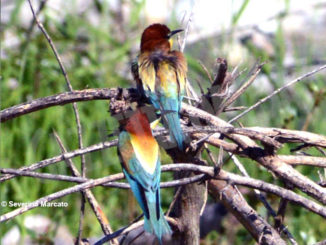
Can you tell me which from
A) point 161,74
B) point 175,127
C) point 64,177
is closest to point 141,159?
point 175,127

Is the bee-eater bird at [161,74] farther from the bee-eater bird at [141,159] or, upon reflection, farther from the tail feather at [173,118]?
the bee-eater bird at [141,159]

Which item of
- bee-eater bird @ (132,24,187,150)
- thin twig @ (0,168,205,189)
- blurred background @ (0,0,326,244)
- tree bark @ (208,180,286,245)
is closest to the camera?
thin twig @ (0,168,205,189)

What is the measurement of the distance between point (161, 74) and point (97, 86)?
6.75ft

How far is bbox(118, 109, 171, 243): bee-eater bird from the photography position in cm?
181

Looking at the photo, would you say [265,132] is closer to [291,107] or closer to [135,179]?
[135,179]

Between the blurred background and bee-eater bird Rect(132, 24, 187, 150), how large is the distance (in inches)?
43.2

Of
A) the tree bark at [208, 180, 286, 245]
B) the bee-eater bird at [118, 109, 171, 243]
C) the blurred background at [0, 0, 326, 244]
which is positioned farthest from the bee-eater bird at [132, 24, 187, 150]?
the blurred background at [0, 0, 326, 244]

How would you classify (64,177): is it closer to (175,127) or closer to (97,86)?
(175,127)

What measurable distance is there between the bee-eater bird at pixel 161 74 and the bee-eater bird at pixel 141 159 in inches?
4.4

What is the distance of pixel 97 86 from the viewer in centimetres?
427

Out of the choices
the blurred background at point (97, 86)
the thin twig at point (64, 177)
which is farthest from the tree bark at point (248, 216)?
the blurred background at point (97, 86)

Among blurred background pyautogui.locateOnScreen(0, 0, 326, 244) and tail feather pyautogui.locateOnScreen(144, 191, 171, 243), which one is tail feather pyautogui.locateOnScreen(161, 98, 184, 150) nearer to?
tail feather pyautogui.locateOnScreen(144, 191, 171, 243)

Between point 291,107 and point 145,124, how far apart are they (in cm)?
294

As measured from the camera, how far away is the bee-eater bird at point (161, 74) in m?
2.06
